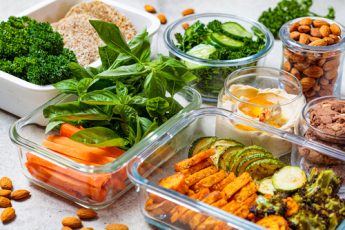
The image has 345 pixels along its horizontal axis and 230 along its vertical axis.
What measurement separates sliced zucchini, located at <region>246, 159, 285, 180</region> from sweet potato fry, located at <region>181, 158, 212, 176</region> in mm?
103

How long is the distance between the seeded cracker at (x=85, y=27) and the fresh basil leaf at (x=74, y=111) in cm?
37

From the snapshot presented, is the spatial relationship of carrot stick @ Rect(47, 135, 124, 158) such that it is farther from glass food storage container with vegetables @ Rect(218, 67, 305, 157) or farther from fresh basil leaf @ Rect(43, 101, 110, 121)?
glass food storage container with vegetables @ Rect(218, 67, 305, 157)

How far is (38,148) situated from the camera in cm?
185

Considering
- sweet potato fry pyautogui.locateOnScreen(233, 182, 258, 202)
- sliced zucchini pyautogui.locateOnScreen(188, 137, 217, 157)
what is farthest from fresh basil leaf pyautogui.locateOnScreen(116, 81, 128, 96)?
sweet potato fry pyautogui.locateOnScreen(233, 182, 258, 202)

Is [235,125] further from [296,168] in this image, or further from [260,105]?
[296,168]

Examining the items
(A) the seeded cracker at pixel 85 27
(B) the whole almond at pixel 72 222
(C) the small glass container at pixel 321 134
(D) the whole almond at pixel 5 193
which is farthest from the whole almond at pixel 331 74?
(D) the whole almond at pixel 5 193

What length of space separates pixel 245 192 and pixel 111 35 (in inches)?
25.2

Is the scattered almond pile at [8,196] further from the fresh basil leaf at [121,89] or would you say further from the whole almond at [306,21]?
the whole almond at [306,21]

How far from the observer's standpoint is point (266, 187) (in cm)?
177

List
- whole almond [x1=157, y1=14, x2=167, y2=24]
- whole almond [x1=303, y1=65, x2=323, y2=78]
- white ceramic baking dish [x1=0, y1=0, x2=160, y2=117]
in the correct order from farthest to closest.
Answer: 1. whole almond [x1=157, y1=14, x2=167, y2=24]
2. whole almond [x1=303, y1=65, x2=323, y2=78]
3. white ceramic baking dish [x1=0, y1=0, x2=160, y2=117]

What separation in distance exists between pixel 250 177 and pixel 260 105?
0.31 m

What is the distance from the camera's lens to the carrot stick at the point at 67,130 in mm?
1954

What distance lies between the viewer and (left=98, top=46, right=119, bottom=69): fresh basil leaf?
2129 mm

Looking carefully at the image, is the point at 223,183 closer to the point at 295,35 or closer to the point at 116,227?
the point at 116,227
